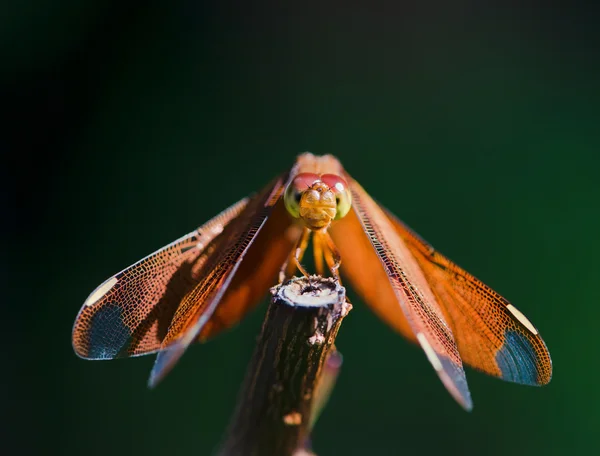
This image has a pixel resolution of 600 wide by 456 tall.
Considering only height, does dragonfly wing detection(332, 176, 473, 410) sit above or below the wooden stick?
above

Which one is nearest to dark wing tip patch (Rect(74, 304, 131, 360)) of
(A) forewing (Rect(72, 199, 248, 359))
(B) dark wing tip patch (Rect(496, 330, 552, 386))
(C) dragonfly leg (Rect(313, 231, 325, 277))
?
(A) forewing (Rect(72, 199, 248, 359))

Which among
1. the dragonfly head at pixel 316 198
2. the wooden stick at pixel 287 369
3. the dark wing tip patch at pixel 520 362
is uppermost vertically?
the dragonfly head at pixel 316 198

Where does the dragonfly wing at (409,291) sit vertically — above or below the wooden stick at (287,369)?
above

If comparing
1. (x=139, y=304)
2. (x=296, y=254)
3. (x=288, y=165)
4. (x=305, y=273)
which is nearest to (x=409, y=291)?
(x=305, y=273)

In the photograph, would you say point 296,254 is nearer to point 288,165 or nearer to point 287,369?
point 287,369

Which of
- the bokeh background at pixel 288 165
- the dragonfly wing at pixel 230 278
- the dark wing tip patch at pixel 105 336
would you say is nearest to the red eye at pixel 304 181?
the dragonfly wing at pixel 230 278

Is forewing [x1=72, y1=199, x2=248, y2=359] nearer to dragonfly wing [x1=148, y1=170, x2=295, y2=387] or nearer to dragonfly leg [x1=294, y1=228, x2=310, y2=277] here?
dragonfly wing [x1=148, y1=170, x2=295, y2=387]

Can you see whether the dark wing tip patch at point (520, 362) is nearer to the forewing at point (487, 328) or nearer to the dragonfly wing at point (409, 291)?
the forewing at point (487, 328)

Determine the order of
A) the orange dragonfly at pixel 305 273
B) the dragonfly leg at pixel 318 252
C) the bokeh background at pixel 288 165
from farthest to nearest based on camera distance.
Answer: the bokeh background at pixel 288 165 → the dragonfly leg at pixel 318 252 → the orange dragonfly at pixel 305 273

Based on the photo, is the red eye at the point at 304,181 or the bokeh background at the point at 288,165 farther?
the bokeh background at the point at 288,165
